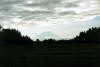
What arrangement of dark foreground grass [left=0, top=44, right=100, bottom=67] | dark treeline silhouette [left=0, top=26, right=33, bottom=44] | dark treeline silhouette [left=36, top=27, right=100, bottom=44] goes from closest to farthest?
1. dark foreground grass [left=0, top=44, right=100, bottom=67]
2. dark treeline silhouette [left=0, top=26, right=33, bottom=44]
3. dark treeline silhouette [left=36, top=27, right=100, bottom=44]

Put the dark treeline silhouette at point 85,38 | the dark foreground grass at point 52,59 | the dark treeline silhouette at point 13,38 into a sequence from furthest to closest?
the dark treeline silhouette at point 85,38 < the dark treeline silhouette at point 13,38 < the dark foreground grass at point 52,59

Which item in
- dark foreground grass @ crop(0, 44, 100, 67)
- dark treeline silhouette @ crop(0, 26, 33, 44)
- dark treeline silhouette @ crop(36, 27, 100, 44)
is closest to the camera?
dark foreground grass @ crop(0, 44, 100, 67)

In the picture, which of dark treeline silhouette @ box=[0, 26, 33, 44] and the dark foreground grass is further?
dark treeline silhouette @ box=[0, 26, 33, 44]

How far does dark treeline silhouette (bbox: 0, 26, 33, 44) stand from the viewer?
8206 centimetres

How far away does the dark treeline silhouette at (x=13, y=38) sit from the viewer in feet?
269

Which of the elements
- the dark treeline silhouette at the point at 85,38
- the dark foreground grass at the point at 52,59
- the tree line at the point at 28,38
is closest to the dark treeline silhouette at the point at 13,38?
the tree line at the point at 28,38

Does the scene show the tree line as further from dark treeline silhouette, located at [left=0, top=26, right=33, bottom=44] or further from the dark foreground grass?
the dark foreground grass

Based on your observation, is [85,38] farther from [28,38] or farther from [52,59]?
[52,59]

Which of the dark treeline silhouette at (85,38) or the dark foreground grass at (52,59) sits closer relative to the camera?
the dark foreground grass at (52,59)

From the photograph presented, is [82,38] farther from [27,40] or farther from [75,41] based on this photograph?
[27,40]

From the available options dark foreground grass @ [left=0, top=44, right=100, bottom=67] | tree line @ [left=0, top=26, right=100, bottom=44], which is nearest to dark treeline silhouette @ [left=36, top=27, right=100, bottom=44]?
tree line @ [left=0, top=26, right=100, bottom=44]

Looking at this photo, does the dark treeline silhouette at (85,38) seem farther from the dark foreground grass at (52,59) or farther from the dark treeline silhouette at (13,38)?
the dark foreground grass at (52,59)

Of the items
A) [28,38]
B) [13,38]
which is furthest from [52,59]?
[13,38]

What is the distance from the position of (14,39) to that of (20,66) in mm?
66603
